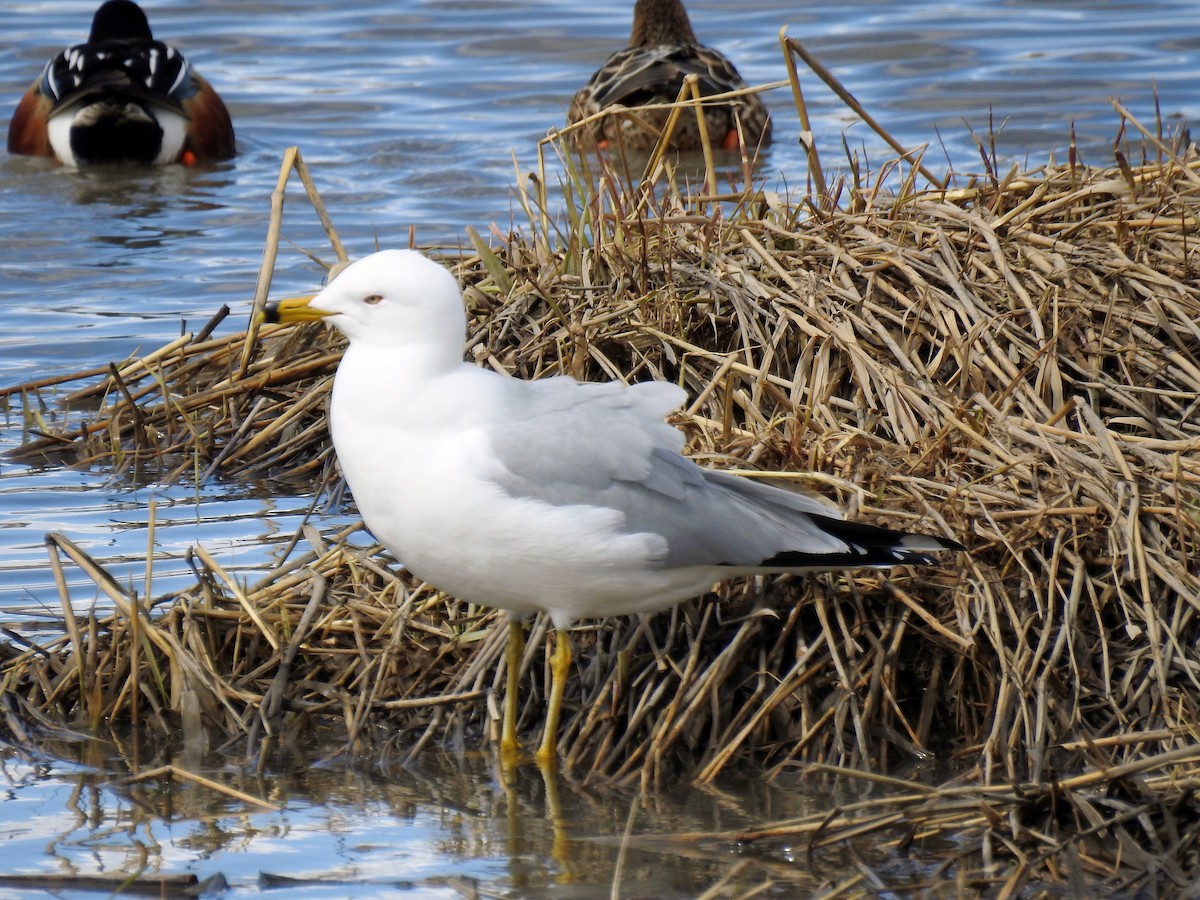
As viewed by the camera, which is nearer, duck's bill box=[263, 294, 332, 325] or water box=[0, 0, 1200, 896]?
water box=[0, 0, 1200, 896]

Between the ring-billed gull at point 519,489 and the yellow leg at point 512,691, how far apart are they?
0.10 m

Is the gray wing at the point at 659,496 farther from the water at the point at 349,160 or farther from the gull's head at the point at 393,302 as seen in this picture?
the water at the point at 349,160

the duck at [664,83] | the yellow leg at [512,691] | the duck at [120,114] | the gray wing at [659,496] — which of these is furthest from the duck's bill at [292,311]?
the duck at [120,114]

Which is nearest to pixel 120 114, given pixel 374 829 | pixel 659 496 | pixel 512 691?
pixel 512 691

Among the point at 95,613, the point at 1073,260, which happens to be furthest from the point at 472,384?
the point at 1073,260

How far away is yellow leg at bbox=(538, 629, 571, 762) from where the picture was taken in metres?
4.01

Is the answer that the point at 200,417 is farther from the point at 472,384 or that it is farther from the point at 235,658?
the point at 472,384

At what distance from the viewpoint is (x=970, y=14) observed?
14609 mm

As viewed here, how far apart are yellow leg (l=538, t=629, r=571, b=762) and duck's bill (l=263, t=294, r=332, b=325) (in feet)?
2.90

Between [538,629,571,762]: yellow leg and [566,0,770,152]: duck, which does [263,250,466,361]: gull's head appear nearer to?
[538,629,571,762]: yellow leg

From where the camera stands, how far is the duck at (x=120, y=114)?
446 inches

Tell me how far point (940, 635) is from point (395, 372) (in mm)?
1359

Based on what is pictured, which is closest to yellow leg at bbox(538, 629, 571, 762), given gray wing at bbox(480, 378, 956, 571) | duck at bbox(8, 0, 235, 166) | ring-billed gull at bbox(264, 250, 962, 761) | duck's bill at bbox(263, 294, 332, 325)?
ring-billed gull at bbox(264, 250, 962, 761)

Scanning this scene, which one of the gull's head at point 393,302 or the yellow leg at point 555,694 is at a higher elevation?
the gull's head at point 393,302
